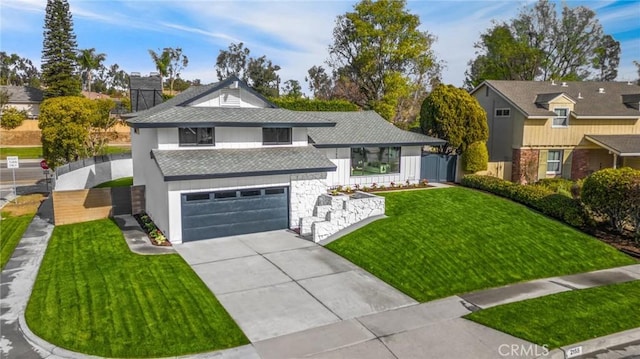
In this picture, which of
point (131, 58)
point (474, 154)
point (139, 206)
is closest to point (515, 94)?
point (474, 154)

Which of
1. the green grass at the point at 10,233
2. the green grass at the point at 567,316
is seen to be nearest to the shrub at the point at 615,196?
the green grass at the point at 567,316

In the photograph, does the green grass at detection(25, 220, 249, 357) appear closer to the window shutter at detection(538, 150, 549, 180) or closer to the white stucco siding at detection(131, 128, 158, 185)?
the white stucco siding at detection(131, 128, 158, 185)

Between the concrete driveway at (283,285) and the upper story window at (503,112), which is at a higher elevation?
the upper story window at (503,112)

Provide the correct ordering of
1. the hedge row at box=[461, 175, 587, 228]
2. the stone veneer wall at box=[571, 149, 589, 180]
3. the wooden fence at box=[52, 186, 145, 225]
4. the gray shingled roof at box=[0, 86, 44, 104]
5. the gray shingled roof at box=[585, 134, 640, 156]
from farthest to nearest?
1. the gray shingled roof at box=[0, 86, 44, 104]
2. the stone veneer wall at box=[571, 149, 589, 180]
3. the gray shingled roof at box=[585, 134, 640, 156]
4. the wooden fence at box=[52, 186, 145, 225]
5. the hedge row at box=[461, 175, 587, 228]

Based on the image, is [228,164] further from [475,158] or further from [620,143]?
[620,143]

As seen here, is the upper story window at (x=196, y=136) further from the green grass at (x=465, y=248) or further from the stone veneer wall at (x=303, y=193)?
the green grass at (x=465, y=248)

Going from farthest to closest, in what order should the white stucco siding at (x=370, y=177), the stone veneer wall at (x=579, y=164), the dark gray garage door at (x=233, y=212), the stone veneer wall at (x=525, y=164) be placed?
the stone veneer wall at (x=579, y=164)
the stone veneer wall at (x=525, y=164)
the white stucco siding at (x=370, y=177)
the dark gray garage door at (x=233, y=212)

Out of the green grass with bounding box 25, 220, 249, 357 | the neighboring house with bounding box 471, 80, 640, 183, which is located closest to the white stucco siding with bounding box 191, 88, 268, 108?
the green grass with bounding box 25, 220, 249, 357
